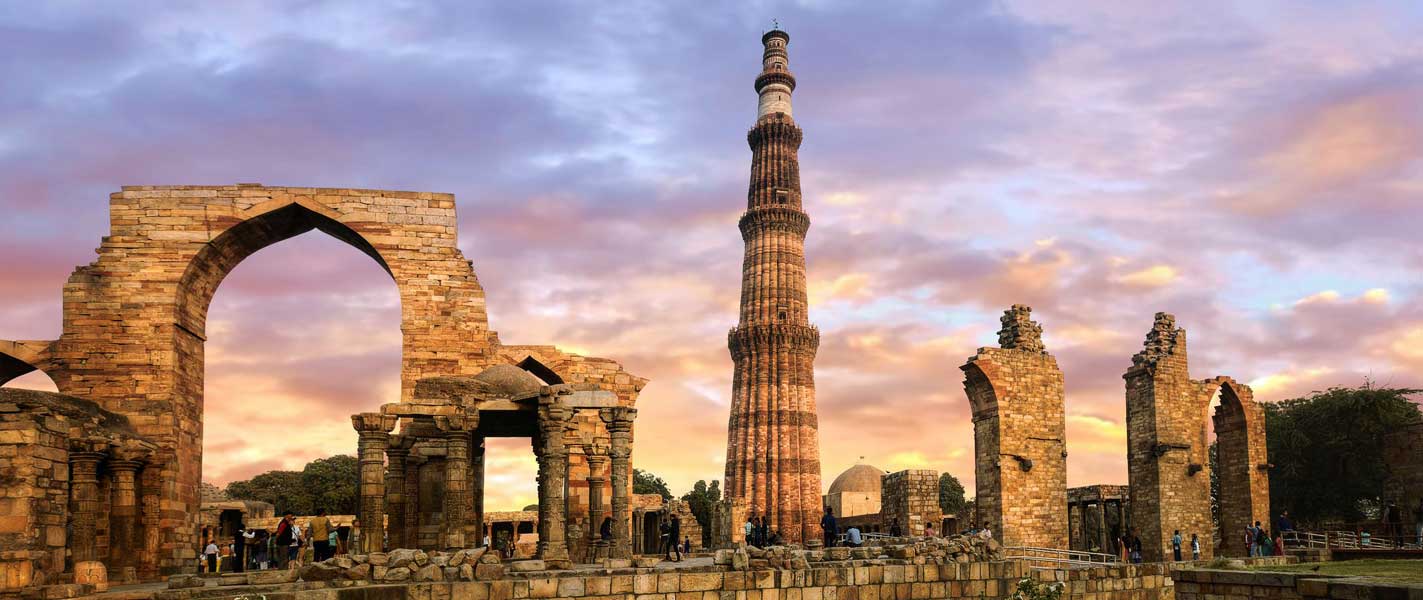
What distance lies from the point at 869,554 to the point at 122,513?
36.8 ft

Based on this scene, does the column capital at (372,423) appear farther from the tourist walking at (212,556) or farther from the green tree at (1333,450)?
the green tree at (1333,450)

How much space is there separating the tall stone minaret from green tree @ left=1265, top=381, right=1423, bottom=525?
17.8 metres

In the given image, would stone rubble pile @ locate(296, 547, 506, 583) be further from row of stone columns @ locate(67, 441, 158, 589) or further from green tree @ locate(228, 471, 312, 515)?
green tree @ locate(228, 471, 312, 515)

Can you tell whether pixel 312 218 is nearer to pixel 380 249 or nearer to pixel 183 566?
pixel 380 249

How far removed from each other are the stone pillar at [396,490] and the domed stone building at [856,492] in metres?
35.1

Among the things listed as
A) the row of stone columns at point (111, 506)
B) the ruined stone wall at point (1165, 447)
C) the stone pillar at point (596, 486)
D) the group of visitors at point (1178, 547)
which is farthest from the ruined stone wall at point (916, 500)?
the row of stone columns at point (111, 506)

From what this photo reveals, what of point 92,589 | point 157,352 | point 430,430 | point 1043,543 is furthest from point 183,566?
point 1043,543

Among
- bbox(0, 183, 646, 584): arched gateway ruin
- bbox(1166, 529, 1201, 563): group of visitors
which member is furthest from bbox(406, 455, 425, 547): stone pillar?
bbox(1166, 529, 1201, 563): group of visitors

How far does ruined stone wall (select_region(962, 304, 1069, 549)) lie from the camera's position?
2231 centimetres

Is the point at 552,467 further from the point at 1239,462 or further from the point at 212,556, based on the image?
the point at 1239,462

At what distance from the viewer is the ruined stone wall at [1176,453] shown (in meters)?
24.0

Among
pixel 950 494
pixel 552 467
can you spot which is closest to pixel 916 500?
pixel 552 467

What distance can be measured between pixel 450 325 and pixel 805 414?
2897 cm

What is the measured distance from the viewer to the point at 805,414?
153 feet
